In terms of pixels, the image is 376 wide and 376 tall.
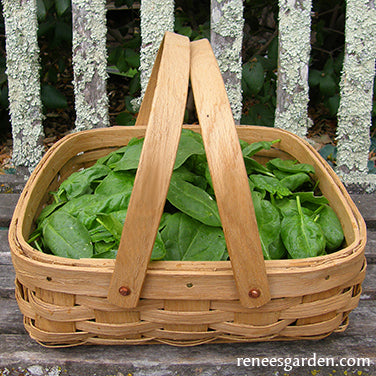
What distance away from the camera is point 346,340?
845 millimetres

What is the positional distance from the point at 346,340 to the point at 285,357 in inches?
5.4

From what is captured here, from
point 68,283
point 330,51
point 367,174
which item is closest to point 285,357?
point 68,283

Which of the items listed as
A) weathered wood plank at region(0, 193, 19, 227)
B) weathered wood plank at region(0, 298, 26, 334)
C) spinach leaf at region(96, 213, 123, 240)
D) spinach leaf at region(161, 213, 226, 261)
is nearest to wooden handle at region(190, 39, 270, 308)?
spinach leaf at region(161, 213, 226, 261)

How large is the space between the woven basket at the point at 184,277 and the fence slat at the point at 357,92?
676 mm

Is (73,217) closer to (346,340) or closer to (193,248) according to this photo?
(193,248)

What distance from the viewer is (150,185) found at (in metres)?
0.61

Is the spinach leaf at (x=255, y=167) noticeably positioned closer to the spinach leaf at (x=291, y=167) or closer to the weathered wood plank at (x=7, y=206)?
the spinach leaf at (x=291, y=167)

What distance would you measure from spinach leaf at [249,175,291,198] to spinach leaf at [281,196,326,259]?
0.10m

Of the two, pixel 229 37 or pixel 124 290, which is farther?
pixel 229 37

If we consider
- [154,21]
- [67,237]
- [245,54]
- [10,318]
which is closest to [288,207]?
[67,237]

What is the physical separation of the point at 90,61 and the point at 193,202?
30.4 inches

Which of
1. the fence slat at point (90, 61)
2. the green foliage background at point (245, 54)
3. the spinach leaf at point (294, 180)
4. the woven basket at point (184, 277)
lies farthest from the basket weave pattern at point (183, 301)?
the green foliage background at point (245, 54)

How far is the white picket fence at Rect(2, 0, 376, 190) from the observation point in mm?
1337

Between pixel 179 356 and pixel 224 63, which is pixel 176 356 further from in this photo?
pixel 224 63
